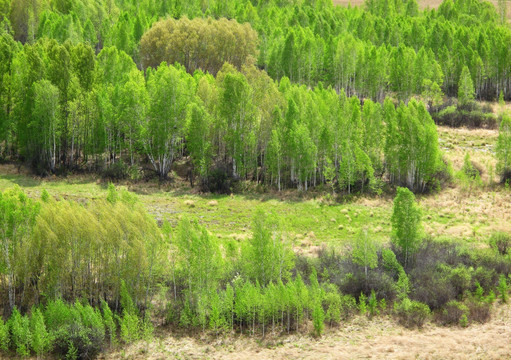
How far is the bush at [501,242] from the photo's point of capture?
47156mm

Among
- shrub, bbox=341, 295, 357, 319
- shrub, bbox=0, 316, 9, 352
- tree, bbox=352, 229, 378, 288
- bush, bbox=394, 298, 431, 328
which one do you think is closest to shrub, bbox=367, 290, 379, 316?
shrub, bbox=341, 295, 357, 319

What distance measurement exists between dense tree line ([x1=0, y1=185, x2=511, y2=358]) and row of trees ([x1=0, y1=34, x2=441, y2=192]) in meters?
21.1

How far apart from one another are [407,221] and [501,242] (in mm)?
10827

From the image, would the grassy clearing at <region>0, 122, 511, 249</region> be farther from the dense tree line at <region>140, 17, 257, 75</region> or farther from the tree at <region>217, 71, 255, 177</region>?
the dense tree line at <region>140, 17, 257, 75</region>

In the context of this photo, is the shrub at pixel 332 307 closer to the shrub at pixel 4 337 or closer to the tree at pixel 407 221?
the tree at pixel 407 221

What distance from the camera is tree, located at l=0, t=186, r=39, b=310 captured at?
34344 millimetres

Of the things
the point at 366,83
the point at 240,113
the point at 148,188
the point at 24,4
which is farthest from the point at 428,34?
the point at 24,4

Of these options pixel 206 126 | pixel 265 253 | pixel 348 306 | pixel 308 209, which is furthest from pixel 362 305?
pixel 206 126

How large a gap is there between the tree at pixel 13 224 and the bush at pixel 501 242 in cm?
3618

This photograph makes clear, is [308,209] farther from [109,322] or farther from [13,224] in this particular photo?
[13,224]

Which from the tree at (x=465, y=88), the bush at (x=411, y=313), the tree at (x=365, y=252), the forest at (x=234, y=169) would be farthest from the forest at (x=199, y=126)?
the tree at (x=465, y=88)

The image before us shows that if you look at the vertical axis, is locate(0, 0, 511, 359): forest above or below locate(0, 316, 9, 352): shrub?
above

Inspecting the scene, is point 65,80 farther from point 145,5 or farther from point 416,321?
point 145,5

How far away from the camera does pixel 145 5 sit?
133 m
